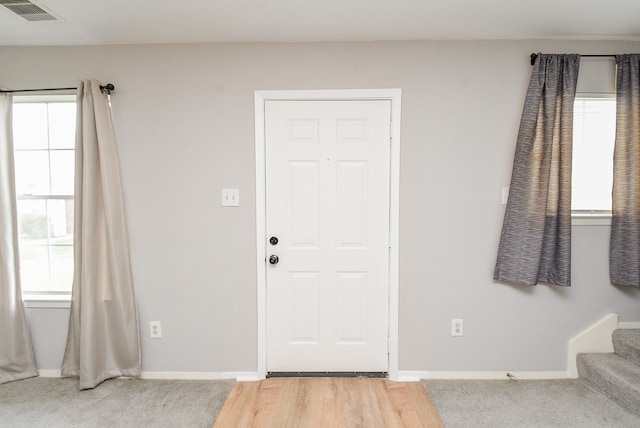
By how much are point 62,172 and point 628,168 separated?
4.03m

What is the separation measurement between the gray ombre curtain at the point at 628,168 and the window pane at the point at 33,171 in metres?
4.09

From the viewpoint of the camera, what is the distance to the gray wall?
82.4 inches

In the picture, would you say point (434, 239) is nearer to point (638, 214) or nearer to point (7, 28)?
point (638, 214)

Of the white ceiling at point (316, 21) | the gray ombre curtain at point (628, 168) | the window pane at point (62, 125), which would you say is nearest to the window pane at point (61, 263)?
the window pane at point (62, 125)

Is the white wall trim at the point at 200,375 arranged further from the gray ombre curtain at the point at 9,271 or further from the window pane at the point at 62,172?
the window pane at the point at 62,172

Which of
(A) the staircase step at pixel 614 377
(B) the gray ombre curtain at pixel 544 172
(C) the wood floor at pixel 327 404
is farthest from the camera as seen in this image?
(B) the gray ombre curtain at pixel 544 172

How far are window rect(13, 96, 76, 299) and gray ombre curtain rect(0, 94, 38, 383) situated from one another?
113 mm

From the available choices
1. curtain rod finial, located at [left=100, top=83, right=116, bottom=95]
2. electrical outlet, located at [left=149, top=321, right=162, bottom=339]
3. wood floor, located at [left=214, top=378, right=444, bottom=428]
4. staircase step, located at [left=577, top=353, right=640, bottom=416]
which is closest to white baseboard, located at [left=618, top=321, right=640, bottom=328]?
staircase step, located at [left=577, top=353, right=640, bottom=416]

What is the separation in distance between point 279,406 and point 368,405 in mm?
536

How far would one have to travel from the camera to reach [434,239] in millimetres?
2158

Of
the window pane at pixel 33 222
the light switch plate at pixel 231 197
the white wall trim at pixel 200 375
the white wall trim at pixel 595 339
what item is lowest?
the white wall trim at pixel 200 375

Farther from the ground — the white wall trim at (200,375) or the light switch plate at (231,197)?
the light switch plate at (231,197)

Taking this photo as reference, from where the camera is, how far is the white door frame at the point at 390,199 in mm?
2086

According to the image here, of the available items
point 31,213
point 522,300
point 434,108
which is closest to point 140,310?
point 31,213
